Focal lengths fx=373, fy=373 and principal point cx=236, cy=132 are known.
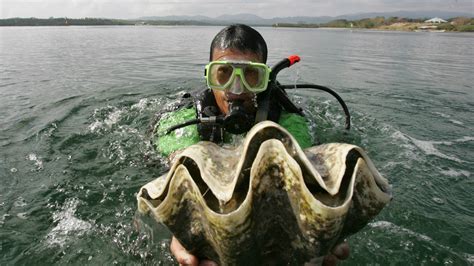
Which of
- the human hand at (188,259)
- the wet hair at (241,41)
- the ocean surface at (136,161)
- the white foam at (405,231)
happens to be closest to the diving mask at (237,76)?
the wet hair at (241,41)

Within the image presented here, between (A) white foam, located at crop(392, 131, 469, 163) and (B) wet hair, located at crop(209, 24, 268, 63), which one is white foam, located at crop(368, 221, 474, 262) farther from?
(A) white foam, located at crop(392, 131, 469, 163)

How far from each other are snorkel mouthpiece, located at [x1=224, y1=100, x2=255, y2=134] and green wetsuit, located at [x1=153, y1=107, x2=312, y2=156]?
1.71ft

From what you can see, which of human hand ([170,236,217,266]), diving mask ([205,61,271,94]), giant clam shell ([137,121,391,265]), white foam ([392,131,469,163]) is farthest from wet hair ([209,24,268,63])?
white foam ([392,131,469,163])

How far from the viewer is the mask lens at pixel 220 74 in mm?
4008

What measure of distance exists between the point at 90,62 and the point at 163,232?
1737 cm

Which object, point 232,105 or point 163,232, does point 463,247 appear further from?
point 163,232

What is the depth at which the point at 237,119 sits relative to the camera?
405cm

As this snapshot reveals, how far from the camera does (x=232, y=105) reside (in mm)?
4211

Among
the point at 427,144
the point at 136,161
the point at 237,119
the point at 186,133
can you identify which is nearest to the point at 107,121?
the point at 136,161

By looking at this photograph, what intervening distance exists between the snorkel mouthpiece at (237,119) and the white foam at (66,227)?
2.10 meters

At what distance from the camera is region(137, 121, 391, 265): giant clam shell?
1.79m

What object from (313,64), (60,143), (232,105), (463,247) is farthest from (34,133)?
(313,64)

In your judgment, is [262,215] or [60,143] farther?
[60,143]

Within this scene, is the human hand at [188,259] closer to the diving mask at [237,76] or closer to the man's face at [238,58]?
the diving mask at [237,76]
